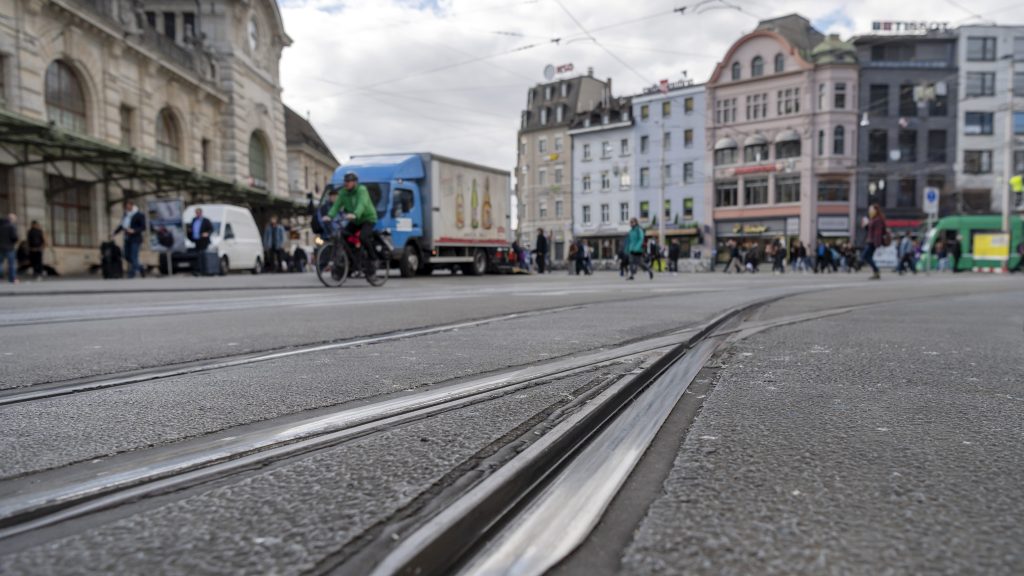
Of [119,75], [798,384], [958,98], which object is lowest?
[798,384]

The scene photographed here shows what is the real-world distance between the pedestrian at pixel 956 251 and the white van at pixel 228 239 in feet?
103

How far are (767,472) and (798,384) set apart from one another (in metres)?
1.24

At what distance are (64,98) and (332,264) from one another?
16400mm

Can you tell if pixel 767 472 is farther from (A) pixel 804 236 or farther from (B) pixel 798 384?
(A) pixel 804 236

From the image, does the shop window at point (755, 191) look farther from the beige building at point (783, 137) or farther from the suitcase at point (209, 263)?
the suitcase at point (209, 263)

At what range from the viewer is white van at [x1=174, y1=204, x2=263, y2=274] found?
2030cm

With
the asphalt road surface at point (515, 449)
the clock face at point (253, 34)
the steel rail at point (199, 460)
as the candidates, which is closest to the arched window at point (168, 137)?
the clock face at point (253, 34)

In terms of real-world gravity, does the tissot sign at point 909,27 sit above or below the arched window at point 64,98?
above

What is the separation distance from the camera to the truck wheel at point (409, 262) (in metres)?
17.7

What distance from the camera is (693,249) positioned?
2013 inches

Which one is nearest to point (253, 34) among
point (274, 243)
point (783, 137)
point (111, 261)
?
point (274, 243)

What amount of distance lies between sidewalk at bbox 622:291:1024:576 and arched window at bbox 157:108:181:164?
98.6 ft

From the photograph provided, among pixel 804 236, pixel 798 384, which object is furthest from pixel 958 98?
pixel 798 384

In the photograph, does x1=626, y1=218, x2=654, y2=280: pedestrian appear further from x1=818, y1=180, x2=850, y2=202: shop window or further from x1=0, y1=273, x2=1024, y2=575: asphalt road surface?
x1=818, y1=180, x2=850, y2=202: shop window
